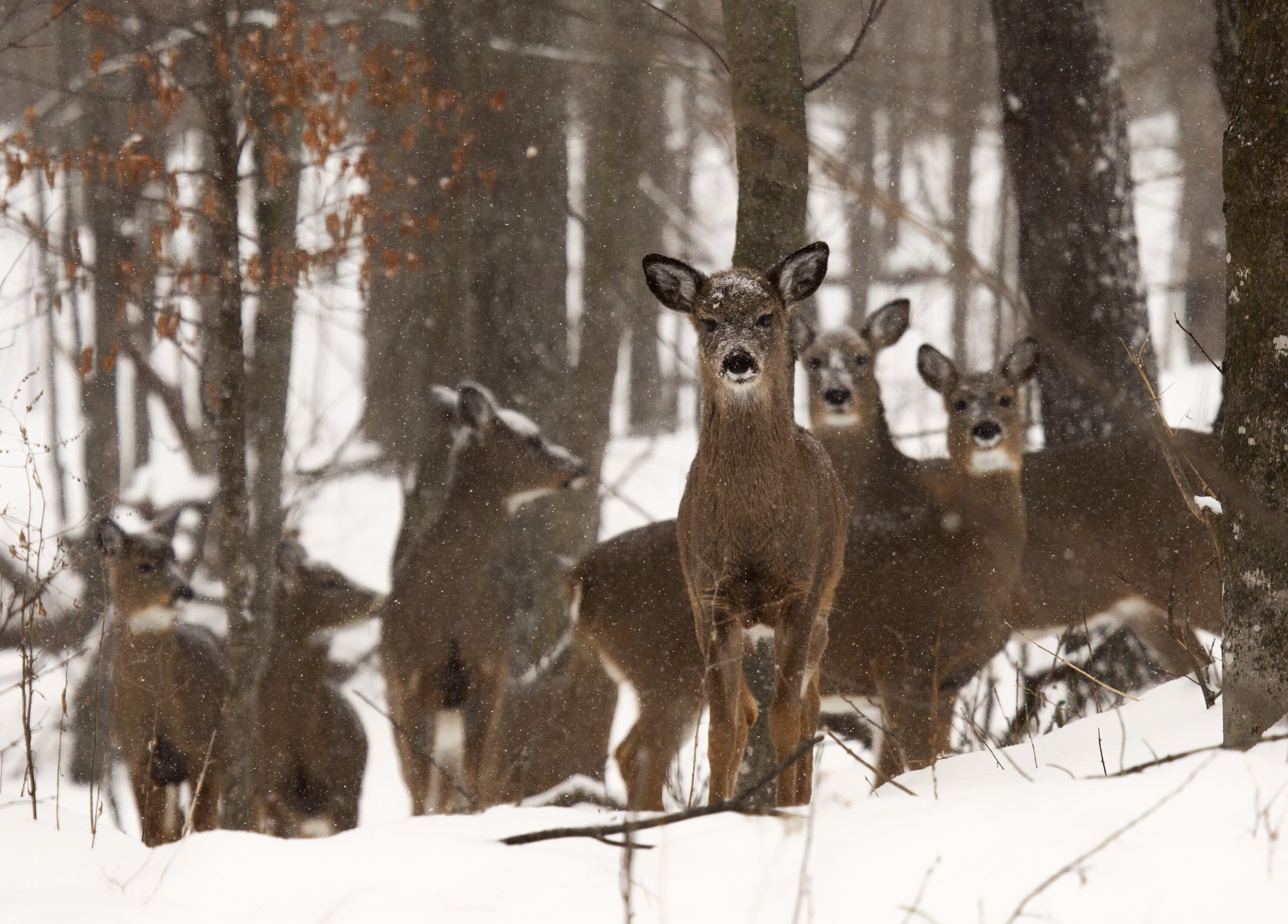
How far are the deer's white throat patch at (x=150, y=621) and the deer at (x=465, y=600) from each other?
1298 millimetres

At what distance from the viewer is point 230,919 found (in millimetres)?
2912

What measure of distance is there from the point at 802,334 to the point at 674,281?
11.5ft

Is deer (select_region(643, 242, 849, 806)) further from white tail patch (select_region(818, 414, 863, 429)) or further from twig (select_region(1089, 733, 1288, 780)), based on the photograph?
white tail patch (select_region(818, 414, 863, 429))

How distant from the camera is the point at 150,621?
782 cm

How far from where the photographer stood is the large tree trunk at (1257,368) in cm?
353

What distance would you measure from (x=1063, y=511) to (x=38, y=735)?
365 inches

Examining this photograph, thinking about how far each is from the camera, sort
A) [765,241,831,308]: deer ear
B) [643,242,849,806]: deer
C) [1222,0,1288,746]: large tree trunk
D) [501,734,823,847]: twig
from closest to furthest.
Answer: [501,734,823,847]: twig, [1222,0,1288,746]: large tree trunk, [643,242,849,806]: deer, [765,241,831,308]: deer ear

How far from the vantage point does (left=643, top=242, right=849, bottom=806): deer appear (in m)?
4.81

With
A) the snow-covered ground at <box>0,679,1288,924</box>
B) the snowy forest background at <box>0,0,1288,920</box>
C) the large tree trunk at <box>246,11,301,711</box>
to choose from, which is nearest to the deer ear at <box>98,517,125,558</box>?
the snowy forest background at <box>0,0,1288,920</box>

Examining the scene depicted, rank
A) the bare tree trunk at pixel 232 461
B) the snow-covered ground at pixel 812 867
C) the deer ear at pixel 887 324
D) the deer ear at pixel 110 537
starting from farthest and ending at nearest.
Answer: the deer ear at pixel 887 324 < the deer ear at pixel 110 537 < the bare tree trunk at pixel 232 461 < the snow-covered ground at pixel 812 867

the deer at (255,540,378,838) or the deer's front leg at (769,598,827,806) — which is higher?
the deer's front leg at (769,598,827,806)

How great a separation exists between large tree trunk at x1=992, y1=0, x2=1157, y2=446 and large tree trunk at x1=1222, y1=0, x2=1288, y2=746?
4.91 meters

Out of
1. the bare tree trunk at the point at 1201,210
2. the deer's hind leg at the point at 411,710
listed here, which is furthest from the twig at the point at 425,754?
the bare tree trunk at the point at 1201,210

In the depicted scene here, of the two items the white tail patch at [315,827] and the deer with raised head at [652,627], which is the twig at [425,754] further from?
the deer with raised head at [652,627]
